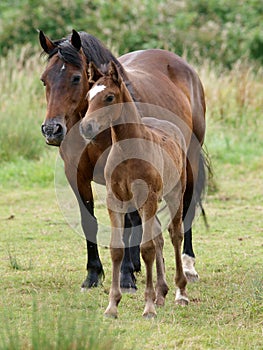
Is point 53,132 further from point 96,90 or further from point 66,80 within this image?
point 96,90

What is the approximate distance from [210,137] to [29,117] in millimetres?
2866

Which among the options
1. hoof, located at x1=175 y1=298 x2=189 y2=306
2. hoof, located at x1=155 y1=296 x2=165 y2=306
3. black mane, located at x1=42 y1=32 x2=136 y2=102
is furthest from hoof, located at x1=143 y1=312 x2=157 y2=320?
black mane, located at x1=42 y1=32 x2=136 y2=102

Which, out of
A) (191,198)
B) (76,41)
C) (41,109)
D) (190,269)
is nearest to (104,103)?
(76,41)

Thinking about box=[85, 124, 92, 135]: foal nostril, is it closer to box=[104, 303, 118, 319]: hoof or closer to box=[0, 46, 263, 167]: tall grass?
box=[104, 303, 118, 319]: hoof

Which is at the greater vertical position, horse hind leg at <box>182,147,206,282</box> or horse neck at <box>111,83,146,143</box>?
horse neck at <box>111,83,146,143</box>

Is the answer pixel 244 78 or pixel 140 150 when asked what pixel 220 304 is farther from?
pixel 244 78

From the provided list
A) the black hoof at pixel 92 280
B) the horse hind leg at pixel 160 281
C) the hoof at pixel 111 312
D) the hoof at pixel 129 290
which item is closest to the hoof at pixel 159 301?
the horse hind leg at pixel 160 281

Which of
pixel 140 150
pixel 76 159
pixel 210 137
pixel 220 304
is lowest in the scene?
pixel 210 137

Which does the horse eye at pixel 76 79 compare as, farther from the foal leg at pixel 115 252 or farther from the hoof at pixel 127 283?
the hoof at pixel 127 283

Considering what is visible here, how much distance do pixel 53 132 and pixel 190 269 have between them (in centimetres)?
179

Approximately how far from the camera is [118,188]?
4605 mm

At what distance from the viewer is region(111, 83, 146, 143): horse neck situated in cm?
457

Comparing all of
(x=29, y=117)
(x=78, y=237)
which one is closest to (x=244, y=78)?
(x=29, y=117)

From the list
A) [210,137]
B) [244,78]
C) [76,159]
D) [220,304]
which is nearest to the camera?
[220,304]
